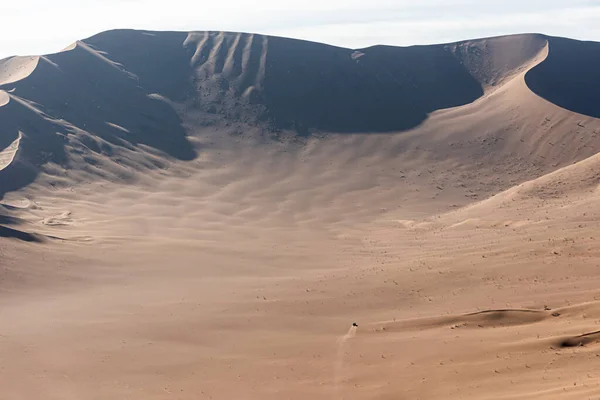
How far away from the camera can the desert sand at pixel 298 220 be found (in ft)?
51.8

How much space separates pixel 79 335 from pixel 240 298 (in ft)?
16.8

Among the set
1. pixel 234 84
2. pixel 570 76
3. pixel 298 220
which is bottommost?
pixel 298 220

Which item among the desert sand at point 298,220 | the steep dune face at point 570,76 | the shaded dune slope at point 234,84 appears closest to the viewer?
the desert sand at point 298,220

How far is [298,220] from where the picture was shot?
123ft

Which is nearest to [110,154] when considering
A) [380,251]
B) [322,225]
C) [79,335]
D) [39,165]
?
[39,165]

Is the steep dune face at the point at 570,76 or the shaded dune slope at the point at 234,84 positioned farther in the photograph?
the steep dune face at the point at 570,76

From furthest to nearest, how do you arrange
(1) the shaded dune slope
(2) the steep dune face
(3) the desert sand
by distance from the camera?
(2) the steep dune face, (1) the shaded dune slope, (3) the desert sand

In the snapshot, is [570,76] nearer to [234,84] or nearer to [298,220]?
[234,84]

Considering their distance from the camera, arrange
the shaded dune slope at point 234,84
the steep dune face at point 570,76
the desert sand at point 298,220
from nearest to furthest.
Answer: the desert sand at point 298,220, the shaded dune slope at point 234,84, the steep dune face at point 570,76

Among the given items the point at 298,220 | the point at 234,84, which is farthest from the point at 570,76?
the point at 298,220

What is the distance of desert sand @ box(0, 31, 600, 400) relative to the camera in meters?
15.8

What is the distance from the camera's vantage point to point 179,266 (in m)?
26.4

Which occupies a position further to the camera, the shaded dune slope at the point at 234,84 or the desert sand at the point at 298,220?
the shaded dune slope at the point at 234,84

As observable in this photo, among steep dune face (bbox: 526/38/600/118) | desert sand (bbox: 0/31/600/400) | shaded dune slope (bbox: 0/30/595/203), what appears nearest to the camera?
desert sand (bbox: 0/31/600/400)
